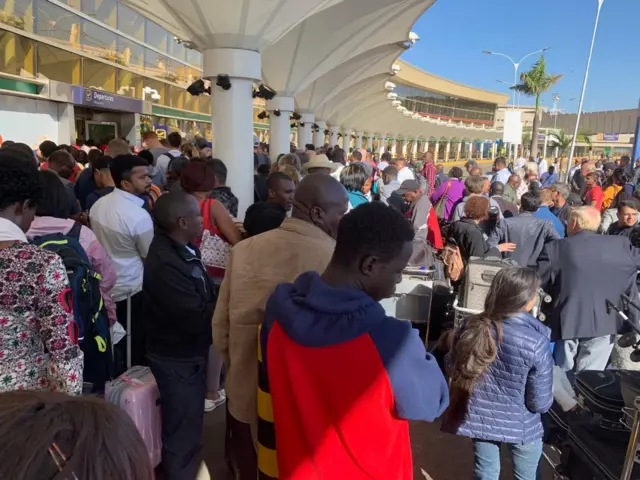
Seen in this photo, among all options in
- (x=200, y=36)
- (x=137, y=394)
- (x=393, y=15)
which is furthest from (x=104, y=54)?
(x=137, y=394)

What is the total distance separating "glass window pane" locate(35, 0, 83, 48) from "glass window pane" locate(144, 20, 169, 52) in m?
4.87

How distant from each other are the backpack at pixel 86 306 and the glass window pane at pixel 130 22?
60.2 feet

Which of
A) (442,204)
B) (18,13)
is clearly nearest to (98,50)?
(18,13)

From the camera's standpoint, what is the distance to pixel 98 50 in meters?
16.8

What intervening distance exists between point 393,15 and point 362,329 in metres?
15.1

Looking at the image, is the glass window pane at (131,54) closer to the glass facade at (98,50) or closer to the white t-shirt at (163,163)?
the glass facade at (98,50)

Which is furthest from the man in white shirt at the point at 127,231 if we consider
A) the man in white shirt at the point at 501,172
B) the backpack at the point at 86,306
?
the man in white shirt at the point at 501,172

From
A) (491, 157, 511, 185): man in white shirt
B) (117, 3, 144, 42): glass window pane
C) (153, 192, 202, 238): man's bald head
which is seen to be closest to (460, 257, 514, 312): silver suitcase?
(153, 192, 202, 238): man's bald head

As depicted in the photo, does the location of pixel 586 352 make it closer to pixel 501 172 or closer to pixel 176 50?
pixel 501 172

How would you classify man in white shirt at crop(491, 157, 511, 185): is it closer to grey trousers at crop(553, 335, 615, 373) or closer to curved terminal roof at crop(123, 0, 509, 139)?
curved terminal roof at crop(123, 0, 509, 139)

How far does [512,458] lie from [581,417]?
1.61 feet

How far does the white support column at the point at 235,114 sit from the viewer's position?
26.3 feet

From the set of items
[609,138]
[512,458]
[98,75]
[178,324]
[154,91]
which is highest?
[609,138]

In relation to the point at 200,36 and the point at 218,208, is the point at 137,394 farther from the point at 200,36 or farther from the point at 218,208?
the point at 200,36
